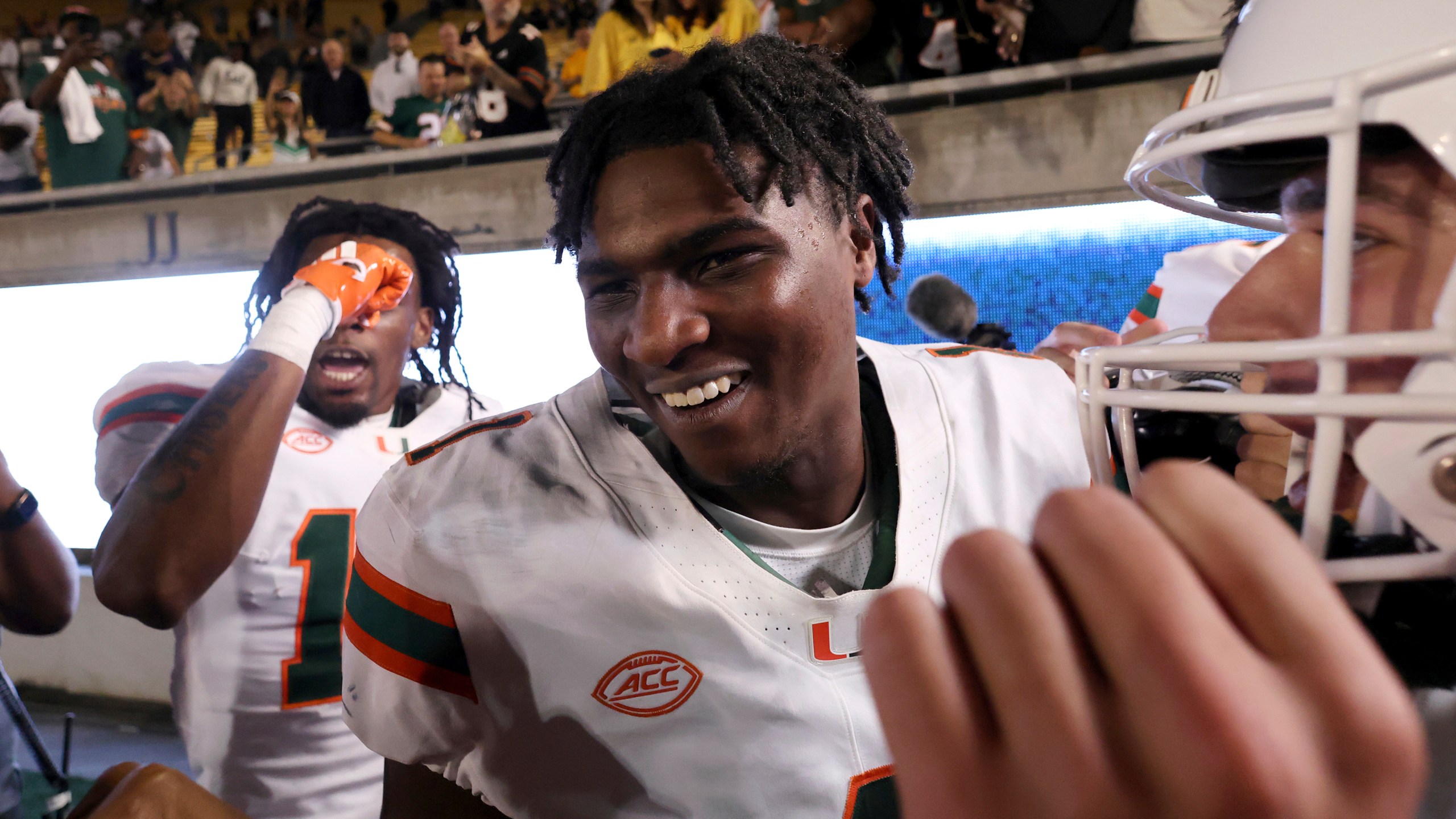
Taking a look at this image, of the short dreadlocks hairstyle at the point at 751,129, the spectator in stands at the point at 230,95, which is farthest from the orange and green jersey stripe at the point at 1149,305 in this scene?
the spectator in stands at the point at 230,95

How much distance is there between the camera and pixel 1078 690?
40 cm

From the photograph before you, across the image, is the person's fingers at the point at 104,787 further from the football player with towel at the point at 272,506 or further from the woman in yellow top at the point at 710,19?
the woman in yellow top at the point at 710,19

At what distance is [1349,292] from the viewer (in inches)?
Answer: 25.1

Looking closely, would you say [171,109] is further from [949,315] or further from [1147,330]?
[1147,330]

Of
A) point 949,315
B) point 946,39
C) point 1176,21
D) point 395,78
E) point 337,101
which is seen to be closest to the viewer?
point 949,315

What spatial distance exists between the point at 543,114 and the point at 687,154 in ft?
15.1

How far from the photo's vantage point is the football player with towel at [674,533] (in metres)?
1.03

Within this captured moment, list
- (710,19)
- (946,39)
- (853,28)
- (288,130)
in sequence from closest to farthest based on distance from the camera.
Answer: (853,28) → (946,39) → (710,19) → (288,130)

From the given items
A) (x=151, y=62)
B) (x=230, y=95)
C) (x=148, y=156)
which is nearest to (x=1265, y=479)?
(x=148, y=156)

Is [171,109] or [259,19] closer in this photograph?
[171,109]

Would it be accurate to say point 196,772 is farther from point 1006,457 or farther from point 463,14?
point 463,14

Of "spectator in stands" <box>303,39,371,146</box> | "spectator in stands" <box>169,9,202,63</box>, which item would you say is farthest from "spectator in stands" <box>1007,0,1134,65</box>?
"spectator in stands" <box>169,9,202,63</box>

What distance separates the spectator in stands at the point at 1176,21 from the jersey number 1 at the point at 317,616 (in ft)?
12.9

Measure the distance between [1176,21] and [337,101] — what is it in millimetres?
5595
